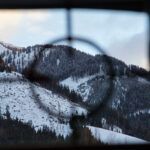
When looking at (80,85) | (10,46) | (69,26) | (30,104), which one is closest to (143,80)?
(80,85)

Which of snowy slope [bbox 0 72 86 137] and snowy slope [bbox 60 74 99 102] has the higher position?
snowy slope [bbox 60 74 99 102]

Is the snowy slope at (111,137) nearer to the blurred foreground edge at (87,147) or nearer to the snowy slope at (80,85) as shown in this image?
the blurred foreground edge at (87,147)

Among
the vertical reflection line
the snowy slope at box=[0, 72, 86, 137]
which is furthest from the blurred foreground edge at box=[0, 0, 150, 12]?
the snowy slope at box=[0, 72, 86, 137]

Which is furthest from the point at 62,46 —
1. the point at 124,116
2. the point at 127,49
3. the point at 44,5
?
the point at 124,116

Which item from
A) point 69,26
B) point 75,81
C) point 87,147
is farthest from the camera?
point 75,81

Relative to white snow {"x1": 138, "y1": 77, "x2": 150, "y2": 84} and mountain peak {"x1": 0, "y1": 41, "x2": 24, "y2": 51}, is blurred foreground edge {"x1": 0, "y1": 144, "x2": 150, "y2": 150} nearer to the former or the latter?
white snow {"x1": 138, "y1": 77, "x2": 150, "y2": 84}

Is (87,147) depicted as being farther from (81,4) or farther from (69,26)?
(81,4)

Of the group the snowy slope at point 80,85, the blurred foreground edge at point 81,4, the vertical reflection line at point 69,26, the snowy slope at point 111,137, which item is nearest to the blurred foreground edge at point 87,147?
the snowy slope at point 111,137
